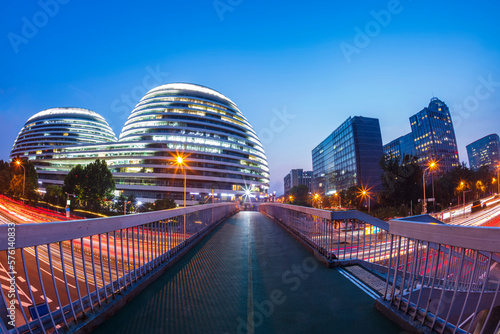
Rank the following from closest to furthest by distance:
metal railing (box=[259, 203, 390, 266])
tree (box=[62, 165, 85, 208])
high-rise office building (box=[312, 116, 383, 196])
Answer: metal railing (box=[259, 203, 390, 266]) < tree (box=[62, 165, 85, 208]) < high-rise office building (box=[312, 116, 383, 196])

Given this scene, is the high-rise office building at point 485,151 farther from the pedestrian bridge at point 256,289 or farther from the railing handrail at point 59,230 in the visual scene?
the railing handrail at point 59,230

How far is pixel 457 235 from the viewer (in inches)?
72.9

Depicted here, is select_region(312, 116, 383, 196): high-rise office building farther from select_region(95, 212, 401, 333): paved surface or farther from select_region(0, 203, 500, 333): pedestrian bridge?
select_region(95, 212, 401, 333): paved surface

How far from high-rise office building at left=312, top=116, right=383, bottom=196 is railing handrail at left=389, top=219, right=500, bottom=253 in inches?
3303

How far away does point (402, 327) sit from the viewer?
89.0 inches

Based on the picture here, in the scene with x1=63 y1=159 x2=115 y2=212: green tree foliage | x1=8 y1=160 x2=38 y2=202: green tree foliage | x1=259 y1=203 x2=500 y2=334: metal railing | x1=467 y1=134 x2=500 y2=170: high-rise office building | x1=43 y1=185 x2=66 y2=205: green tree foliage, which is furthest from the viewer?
x1=467 y1=134 x2=500 y2=170: high-rise office building

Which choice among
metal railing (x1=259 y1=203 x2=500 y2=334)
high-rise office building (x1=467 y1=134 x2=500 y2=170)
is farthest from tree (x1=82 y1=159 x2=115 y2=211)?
high-rise office building (x1=467 y1=134 x2=500 y2=170)

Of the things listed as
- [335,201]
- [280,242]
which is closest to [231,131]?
[335,201]

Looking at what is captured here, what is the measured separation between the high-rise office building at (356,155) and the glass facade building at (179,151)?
114 ft

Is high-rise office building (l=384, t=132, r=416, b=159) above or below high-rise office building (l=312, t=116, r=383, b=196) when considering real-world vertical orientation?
above

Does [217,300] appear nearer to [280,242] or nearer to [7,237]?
[7,237]

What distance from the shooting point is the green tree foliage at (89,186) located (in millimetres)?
42406

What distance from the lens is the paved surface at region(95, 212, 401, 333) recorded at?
230cm

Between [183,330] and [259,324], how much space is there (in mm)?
812
